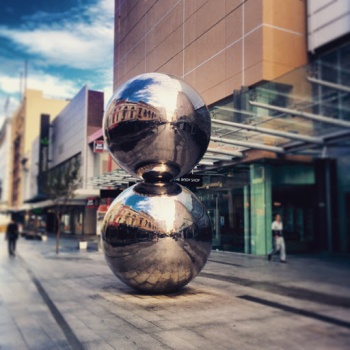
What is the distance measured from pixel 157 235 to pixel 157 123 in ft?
4.91

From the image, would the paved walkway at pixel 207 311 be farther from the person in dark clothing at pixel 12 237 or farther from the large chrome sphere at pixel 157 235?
the person in dark clothing at pixel 12 237

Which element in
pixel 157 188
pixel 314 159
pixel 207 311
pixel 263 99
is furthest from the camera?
pixel 263 99

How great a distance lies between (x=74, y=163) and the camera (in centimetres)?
1942

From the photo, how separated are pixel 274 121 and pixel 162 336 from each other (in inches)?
93.1

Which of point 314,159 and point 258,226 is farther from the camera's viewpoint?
point 258,226

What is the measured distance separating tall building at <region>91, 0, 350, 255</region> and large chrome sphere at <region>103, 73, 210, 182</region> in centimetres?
50

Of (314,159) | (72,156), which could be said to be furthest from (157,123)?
(72,156)

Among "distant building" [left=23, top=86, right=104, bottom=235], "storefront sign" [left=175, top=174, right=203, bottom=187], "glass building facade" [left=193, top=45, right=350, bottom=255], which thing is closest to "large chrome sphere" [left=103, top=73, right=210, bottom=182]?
"storefront sign" [left=175, top=174, right=203, bottom=187]

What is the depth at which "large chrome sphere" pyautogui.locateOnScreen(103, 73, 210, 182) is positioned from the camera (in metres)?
4.60

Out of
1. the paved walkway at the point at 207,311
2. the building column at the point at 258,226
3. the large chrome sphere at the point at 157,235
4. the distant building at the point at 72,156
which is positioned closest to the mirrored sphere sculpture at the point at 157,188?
the large chrome sphere at the point at 157,235

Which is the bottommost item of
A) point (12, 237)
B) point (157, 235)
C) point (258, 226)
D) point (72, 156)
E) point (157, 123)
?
point (12, 237)

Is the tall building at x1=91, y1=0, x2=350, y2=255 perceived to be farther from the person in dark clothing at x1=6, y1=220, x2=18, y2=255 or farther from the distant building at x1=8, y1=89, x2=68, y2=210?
the distant building at x1=8, y1=89, x2=68, y2=210

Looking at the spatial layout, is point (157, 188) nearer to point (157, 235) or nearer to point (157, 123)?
point (157, 235)

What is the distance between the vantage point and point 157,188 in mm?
5215
